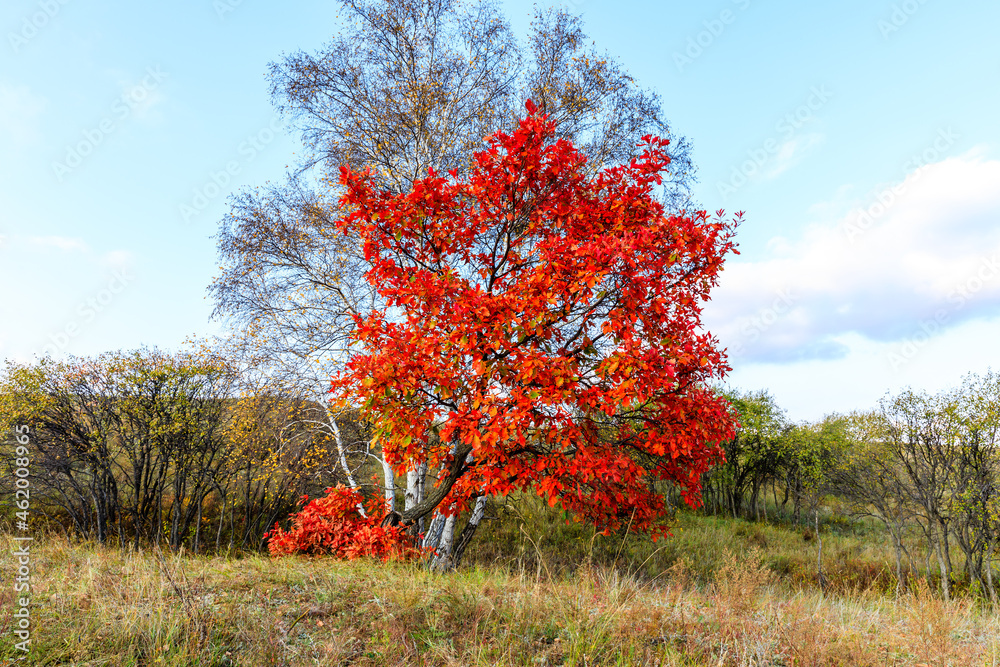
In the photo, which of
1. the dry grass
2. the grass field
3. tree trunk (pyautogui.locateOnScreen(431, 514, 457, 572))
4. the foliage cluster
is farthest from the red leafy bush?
the foliage cluster

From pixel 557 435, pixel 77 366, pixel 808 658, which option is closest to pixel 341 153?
pixel 77 366

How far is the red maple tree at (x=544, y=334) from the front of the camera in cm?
475

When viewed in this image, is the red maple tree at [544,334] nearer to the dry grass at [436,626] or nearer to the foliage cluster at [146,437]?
the dry grass at [436,626]

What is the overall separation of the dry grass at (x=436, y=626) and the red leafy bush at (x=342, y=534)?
2212 millimetres

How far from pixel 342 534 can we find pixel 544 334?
4.30 meters

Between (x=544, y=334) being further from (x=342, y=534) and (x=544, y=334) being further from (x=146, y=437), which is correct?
(x=146, y=437)

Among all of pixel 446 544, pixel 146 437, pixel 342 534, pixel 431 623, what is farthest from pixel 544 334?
pixel 146 437

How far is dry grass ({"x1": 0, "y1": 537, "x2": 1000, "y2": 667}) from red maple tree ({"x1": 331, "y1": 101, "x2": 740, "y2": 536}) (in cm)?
130

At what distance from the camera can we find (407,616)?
352 centimetres

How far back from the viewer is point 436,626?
3.44 meters

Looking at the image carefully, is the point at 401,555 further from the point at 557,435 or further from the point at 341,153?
the point at 341,153

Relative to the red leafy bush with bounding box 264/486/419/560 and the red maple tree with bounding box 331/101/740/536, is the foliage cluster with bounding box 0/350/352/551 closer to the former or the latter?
the red leafy bush with bounding box 264/486/419/560

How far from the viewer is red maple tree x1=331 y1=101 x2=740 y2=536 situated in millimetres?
4750

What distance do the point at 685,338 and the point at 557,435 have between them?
1.64 meters
